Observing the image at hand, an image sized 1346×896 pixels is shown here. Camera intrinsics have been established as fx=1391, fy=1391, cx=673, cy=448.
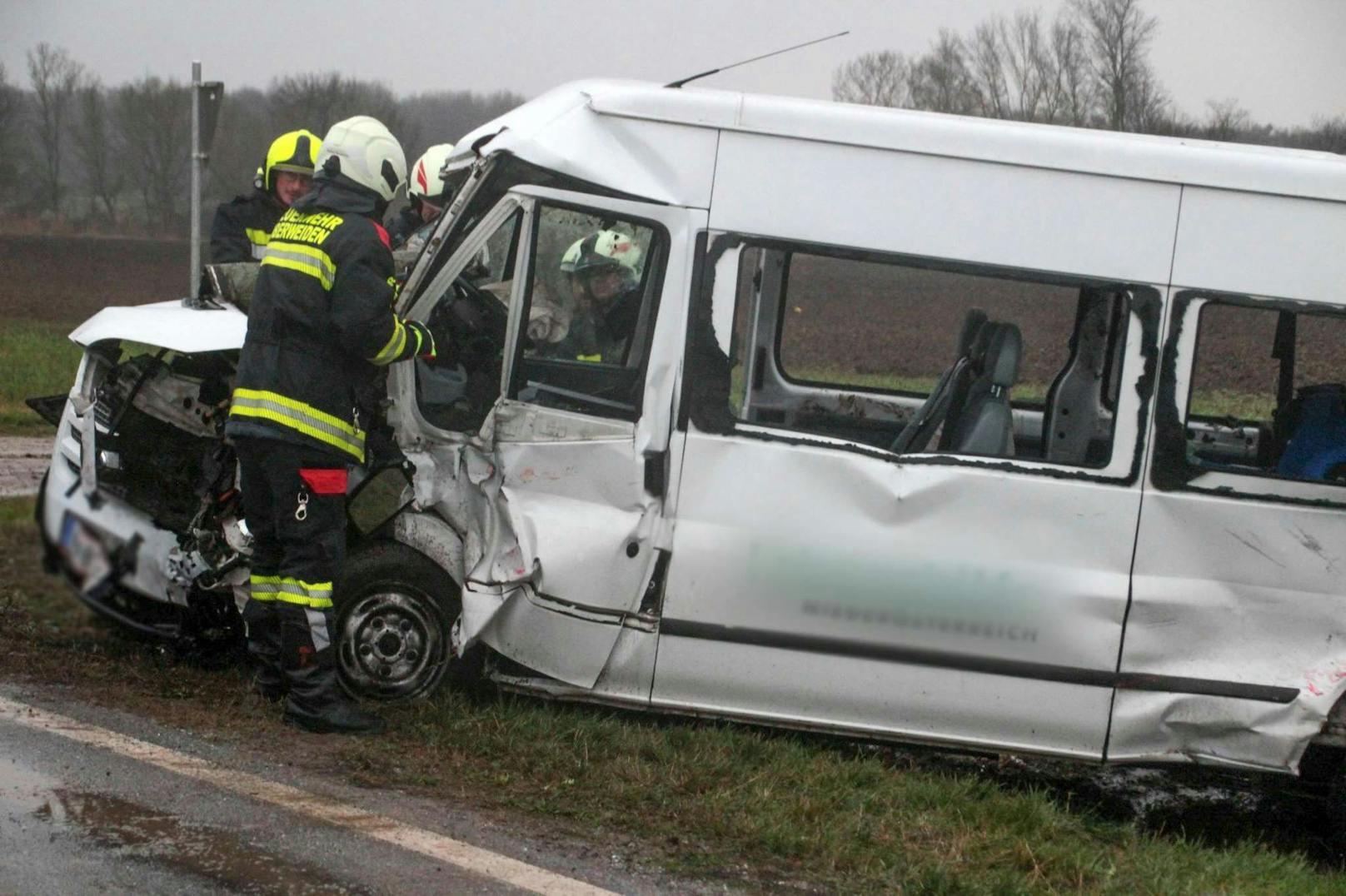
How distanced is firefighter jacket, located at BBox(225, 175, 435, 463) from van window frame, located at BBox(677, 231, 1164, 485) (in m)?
0.91

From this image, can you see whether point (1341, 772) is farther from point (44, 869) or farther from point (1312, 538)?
point (44, 869)

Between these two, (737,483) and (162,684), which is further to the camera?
(162,684)

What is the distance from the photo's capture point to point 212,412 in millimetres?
5105

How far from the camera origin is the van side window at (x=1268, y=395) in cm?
460

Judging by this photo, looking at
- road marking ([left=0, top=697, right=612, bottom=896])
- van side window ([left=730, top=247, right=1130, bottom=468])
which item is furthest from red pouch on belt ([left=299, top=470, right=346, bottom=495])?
van side window ([left=730, top=247, right=1130, bottom=468])

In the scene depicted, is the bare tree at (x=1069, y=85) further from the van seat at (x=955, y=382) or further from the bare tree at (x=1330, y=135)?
the van seat at (x=955, y=382)

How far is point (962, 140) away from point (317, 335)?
2.20 metres

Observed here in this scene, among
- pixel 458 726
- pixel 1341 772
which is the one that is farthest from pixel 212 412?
pixel 1341 772

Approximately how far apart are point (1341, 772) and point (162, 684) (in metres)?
→ 4.08

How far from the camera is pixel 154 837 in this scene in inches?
147

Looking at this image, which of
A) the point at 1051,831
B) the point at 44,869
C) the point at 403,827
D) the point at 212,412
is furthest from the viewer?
the point at 212,412

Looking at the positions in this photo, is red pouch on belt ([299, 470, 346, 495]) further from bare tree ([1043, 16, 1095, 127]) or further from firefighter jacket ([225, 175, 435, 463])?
bare tree ([1043, 16, 1095, 127])

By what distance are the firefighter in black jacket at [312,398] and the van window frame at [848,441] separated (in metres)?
0.91

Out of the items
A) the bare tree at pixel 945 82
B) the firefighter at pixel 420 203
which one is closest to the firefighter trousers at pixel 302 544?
the firefighter at pixel 420 203
